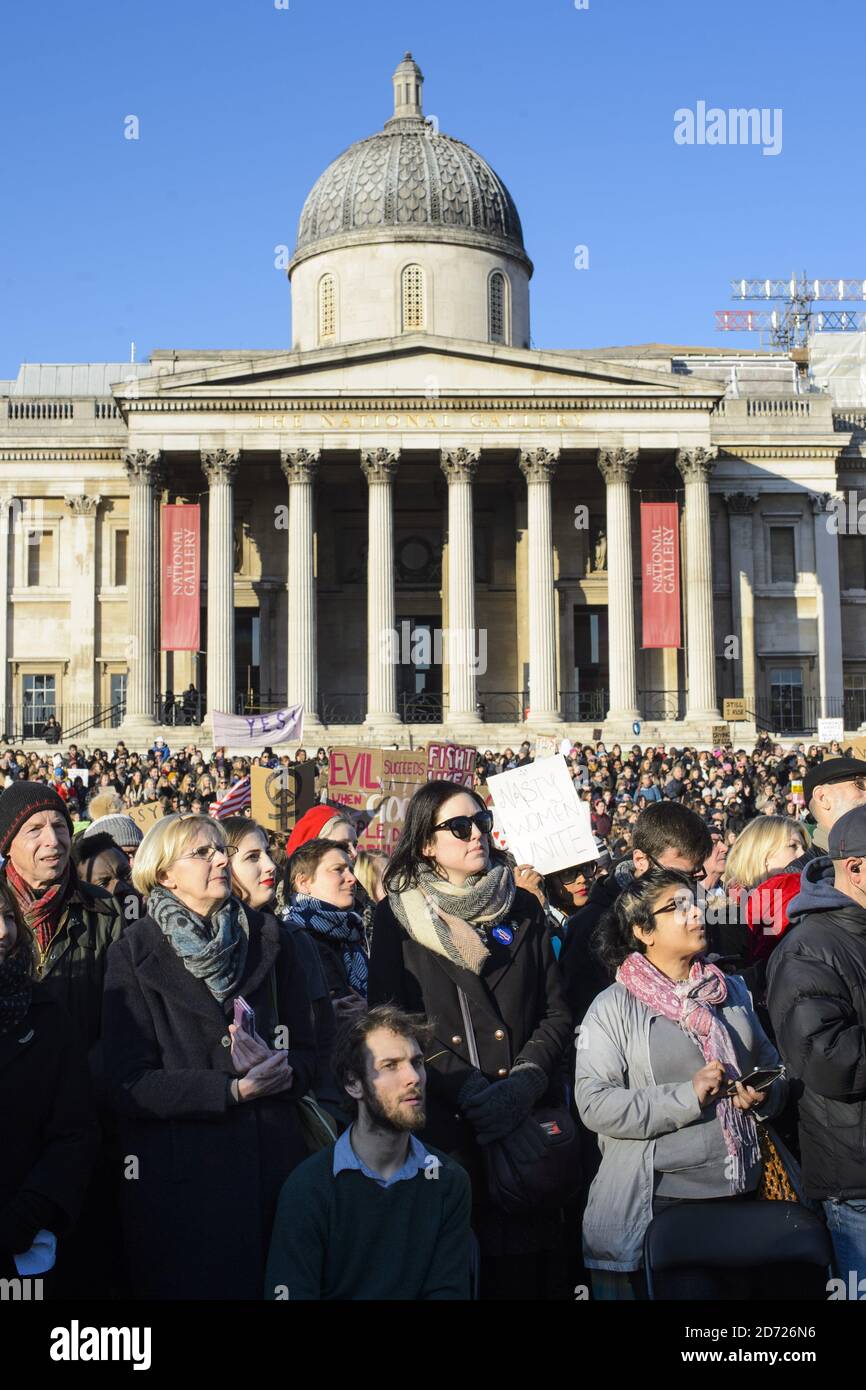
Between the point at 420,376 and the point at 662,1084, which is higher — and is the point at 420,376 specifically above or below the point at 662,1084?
above

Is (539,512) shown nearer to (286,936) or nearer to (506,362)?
(506,362)

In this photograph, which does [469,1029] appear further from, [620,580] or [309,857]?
[620,580]

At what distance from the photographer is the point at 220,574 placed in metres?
42.8

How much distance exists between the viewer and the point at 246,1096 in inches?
232

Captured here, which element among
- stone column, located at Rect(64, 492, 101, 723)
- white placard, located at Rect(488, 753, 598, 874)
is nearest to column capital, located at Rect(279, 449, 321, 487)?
stone column, located at Rect(64, 492, 101, 723)

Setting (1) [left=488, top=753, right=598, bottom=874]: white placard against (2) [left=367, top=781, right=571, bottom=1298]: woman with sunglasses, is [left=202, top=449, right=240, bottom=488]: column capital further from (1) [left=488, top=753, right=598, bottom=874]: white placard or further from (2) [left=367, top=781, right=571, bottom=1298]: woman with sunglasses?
(2) [left=367, top=781, right=571, bottom=1298]: woman with sunglasses

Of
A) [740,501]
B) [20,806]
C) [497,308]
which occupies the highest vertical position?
[497,308]

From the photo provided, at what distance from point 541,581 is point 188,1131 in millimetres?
37784

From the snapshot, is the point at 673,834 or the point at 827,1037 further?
the point at 673,834

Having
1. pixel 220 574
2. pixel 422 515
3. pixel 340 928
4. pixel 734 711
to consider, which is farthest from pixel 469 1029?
pixel 422 515

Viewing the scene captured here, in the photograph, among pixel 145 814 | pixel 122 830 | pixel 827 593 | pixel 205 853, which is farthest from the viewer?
pixel 827 593

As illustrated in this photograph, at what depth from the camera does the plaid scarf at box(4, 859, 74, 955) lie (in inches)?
269

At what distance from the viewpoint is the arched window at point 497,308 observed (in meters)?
50.3

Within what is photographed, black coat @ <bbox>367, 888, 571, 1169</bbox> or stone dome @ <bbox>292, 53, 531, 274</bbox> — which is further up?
stone dome @ <bbox>292, 53, 531, 274</bbox>
